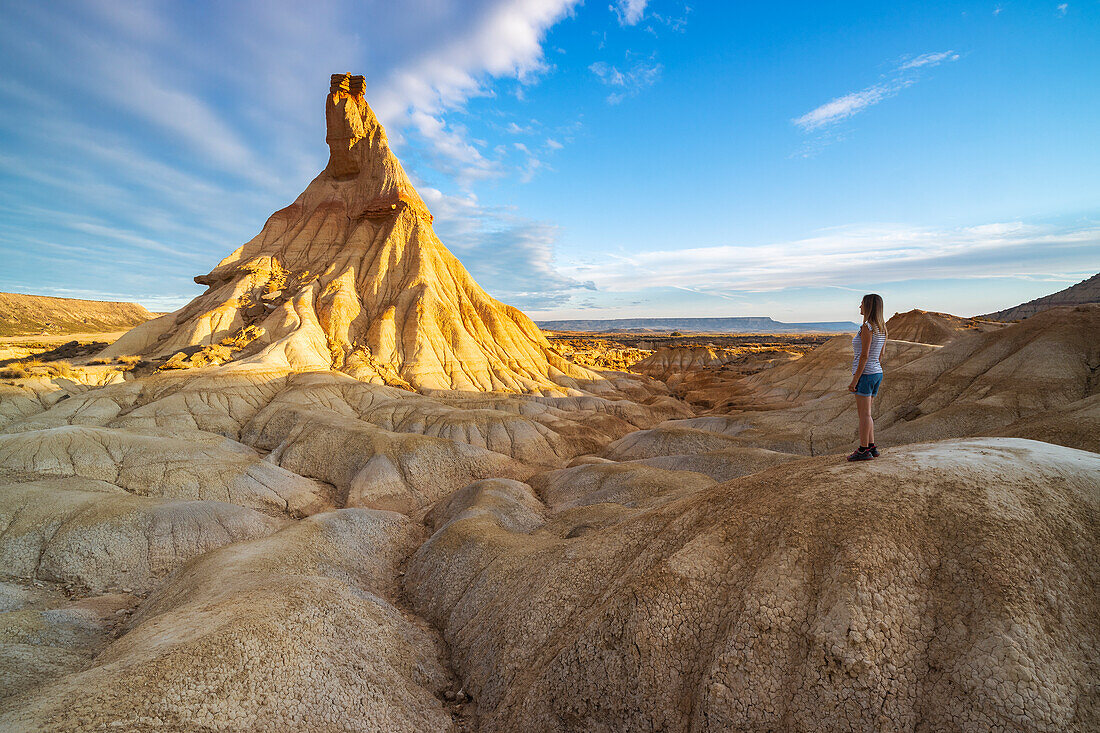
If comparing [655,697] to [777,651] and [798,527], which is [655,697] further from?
[798,527]

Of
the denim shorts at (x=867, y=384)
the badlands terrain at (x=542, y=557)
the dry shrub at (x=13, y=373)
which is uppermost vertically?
the denim shorts at (x=867, y=384)

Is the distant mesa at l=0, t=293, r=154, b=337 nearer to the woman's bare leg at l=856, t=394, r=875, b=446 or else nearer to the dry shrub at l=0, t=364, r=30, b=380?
the dry shrub at l=0, t=364, r=30, b=380

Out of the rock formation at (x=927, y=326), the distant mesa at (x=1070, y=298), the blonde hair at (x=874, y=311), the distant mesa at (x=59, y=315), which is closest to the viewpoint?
the blonde hair at (x=874, y=311)

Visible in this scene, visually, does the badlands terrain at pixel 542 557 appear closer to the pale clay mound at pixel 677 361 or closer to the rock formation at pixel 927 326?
the rock formation at pixel 927 326

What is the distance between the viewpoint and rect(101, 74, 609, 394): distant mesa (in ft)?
155

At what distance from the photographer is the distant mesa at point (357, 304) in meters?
47.3

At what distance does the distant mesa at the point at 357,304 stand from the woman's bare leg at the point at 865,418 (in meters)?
43.6

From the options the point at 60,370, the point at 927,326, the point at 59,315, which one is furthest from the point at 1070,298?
the point at 59,315

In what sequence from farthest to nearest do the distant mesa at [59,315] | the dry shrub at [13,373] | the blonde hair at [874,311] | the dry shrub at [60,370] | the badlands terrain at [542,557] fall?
the distant mesa at [59,315], the dry shrub at [60,370], the dry shrub at [13,373], the blonde hair at [874,311], the badlands terrain at [542,557]

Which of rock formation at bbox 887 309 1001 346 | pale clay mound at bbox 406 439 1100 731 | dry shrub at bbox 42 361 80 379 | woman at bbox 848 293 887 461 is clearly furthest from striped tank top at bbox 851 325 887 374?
rock formation at bbox 887 309 1001 346

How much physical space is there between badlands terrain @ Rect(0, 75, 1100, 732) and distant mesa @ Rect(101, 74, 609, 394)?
19.5ft

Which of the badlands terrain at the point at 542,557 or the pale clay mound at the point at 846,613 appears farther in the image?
the badlands terrain at the point at 542,557

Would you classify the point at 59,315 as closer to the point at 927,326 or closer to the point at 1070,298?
the point at 927,326

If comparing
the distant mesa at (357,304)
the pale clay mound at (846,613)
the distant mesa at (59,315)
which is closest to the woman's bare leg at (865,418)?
the pale clay mound at (846,613)
